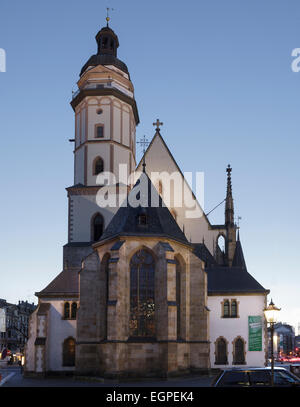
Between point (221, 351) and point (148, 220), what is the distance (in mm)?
13276

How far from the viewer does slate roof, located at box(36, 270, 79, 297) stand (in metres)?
40.2

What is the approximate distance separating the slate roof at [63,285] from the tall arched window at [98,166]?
9.06m

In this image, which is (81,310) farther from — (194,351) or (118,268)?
(194,351)

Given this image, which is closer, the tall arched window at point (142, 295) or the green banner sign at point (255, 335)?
the tall arched window at point (142, 295)

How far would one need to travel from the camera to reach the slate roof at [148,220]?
34062 millimetres

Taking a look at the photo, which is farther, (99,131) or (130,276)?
(99,131)

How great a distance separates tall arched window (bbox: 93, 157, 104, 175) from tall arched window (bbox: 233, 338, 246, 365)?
1800 centimetres

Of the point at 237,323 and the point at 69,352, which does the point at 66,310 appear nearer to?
the point at 69,352

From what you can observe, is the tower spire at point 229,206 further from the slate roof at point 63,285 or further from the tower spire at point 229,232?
the slate roof at point 63,285

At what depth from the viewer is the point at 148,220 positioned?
114ft

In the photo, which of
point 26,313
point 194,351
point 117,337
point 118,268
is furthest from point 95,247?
point 26,313

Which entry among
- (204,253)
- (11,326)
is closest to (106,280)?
(204,253)

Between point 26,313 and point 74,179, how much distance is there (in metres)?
97.7

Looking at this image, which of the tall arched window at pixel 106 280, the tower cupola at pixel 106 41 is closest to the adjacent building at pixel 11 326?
the tower cupola at pixel 106 41
